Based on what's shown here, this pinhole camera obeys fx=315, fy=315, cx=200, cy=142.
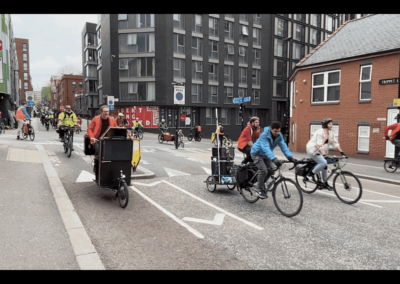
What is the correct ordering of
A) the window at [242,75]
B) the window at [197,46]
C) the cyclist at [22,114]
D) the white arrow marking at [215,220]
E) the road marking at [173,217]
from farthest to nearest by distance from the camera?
1. the window at [242,75]
2. the window at [197,46]
3. the cyclist at [22,114]
4. the white arrow marking at [215,220]
5. the road marking at [173,217]

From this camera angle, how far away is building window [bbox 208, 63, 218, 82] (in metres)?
44.3

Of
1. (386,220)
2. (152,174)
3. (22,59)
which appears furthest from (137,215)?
(22,59)

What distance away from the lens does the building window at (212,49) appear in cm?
4403

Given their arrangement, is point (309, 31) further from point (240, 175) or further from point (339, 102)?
point (240, 175)

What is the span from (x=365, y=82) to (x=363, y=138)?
3.10 m

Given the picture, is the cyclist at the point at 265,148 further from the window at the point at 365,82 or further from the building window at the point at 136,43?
the building window at the point at 136,43

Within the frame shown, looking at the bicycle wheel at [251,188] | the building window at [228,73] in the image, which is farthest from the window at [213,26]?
the bicycle wheel at [251,188]

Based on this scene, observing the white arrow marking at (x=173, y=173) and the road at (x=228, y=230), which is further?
the white arrow marking at (x=173, y=173)

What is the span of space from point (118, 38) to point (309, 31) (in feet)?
104

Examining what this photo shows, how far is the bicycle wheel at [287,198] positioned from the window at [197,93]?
1483 inches

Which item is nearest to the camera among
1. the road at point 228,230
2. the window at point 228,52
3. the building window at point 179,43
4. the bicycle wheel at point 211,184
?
the road at point 228,230

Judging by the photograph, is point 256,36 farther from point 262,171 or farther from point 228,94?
point 262,171

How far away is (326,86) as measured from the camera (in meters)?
19.6

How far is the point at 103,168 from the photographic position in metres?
6.38
